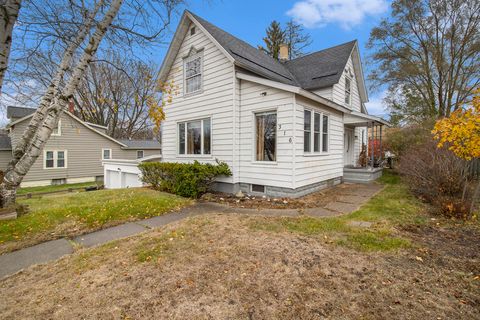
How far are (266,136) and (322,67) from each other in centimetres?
619

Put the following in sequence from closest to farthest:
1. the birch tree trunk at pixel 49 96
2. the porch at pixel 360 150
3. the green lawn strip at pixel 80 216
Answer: the green lawn strip at pixel 80 216
the birch tree trunk at pixel 49 96
the porch at pixel 360 150

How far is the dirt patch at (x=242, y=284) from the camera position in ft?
7.29

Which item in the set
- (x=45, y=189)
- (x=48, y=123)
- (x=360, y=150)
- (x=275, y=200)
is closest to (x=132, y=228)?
(x=48, y=123)

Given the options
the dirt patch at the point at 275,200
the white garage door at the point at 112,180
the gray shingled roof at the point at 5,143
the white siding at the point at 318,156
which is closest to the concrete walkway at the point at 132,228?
the dirt patch at the point at 275,200

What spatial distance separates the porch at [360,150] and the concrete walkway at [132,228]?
279cm

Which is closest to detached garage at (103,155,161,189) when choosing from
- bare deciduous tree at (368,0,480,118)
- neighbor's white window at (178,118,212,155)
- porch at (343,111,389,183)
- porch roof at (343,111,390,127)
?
neighbor's white window at (178,118,212,155)

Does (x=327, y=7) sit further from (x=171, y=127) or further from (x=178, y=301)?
(x=178, y=301)

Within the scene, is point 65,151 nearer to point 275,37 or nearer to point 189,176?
point 189,176

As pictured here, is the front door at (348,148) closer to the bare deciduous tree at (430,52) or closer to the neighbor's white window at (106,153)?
the bare deciduous tree at (430,52)

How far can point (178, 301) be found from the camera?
2.36 meters

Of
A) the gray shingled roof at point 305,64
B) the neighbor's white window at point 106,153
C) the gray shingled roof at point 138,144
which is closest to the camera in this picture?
the gray shingled roof at point 305,64

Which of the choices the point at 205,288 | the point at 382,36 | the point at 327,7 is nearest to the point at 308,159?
the point at 205,288

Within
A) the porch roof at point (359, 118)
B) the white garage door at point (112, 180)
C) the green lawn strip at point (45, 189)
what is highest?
the porch roof at point (359, 118)

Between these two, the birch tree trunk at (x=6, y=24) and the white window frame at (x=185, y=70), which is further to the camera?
the white window frame at (x=185, y=70)
